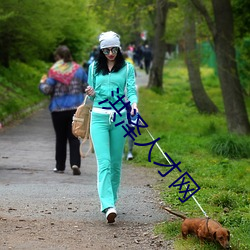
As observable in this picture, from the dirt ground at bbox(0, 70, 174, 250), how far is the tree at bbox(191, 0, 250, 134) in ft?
15.1

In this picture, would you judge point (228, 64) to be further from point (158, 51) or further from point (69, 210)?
point (158, 51)

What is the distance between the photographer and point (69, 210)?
8188 mm

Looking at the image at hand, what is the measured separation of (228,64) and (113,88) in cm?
916

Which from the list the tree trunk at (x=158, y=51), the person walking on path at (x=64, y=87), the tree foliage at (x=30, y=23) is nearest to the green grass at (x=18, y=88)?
the tree foliage at (x=30, y=23)

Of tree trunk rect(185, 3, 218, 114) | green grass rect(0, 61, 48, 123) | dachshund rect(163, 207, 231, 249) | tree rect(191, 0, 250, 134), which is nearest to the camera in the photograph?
dachshund rect(163, 207, 231, 249)

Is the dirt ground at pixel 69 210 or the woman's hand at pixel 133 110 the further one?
the woman's hand at pixel 133 110

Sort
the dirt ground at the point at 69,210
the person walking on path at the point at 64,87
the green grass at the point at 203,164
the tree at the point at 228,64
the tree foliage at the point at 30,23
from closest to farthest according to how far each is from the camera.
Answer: the dirt ground at the point at 69,210 < the green grass at the point at 203,164 < the person walking on path at the point at 64,87 < the tree at the point at 228,64 < the tree foliage at the point at 30,23

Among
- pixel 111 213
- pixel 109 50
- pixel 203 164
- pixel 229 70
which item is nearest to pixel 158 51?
pixel 229 70

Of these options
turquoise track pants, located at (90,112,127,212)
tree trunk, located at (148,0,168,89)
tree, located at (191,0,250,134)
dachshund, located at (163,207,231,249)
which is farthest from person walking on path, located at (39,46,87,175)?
tree trunk, located at (148,0,168,89)

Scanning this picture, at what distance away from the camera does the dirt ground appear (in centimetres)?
679

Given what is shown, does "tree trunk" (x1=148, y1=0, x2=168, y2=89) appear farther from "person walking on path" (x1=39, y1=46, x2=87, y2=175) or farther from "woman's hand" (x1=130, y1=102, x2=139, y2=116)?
"woman's hand" (x1=130, y1=102, x2=139, y2=116)

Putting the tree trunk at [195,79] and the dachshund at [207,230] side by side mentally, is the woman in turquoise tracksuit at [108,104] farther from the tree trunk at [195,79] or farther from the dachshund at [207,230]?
the tree trunk at [195,79]

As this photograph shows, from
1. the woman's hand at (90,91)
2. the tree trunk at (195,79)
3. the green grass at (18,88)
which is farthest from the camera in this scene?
the tree trunk at (195,79)

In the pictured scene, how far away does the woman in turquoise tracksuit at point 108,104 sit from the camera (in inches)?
296
